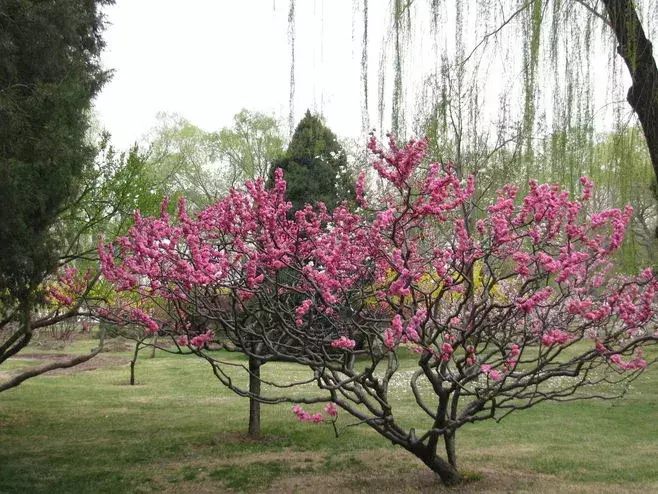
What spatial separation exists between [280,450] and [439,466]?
2.67m

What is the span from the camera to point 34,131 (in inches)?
250

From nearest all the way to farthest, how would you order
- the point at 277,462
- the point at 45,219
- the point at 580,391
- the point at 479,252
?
1. the point at 479,252
2. the point at 45,219
3. the point at 277,462
4. the point at 580,391

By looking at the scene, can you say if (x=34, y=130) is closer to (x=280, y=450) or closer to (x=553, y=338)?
(x=280, y=450)

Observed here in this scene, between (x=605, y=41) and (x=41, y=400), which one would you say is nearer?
(x=605, y=41)

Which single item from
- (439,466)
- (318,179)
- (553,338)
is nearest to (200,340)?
(439,466)

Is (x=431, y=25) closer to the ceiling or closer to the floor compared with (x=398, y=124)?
closer to the ceiling

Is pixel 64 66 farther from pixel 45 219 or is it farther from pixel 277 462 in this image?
pixel 277 462

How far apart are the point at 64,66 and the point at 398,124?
18.8ft

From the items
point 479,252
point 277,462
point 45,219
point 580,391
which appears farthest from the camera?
point 580,391

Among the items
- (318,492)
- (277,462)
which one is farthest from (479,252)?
(277,462)

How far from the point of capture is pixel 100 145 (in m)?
9.18

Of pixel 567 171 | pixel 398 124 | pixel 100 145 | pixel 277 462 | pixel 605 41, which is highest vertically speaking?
pixel 100 145

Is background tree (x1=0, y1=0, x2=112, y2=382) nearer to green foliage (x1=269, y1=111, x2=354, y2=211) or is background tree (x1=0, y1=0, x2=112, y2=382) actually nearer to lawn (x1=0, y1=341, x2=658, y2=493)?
lawn (x1=0, y1=341, x2=658, y2=493)

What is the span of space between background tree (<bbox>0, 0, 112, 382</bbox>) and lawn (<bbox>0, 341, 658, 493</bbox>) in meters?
2.18
